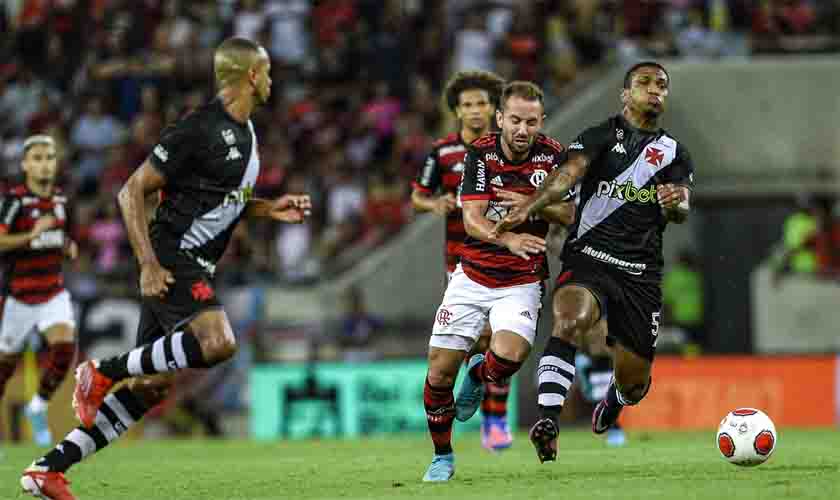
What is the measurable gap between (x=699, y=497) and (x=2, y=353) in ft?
28.3

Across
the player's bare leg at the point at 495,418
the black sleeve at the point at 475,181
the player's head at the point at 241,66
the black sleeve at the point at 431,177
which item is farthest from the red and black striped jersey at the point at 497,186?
the player's bare leg at the point at 495,418

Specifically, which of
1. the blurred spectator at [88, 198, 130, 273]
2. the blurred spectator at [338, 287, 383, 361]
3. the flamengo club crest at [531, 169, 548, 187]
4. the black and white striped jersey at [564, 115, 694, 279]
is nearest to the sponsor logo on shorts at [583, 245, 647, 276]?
the black and white striped jersey at [564, 115, 694, 279]

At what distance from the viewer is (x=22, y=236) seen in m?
14.1

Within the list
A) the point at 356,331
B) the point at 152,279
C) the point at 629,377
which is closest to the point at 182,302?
the point at 152,279

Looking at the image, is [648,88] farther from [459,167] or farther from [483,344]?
[483,344]

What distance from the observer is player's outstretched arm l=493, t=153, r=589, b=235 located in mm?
9289

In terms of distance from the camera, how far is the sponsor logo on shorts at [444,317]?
9531 mm

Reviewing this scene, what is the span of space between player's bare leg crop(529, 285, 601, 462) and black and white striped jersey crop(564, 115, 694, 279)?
39 cm

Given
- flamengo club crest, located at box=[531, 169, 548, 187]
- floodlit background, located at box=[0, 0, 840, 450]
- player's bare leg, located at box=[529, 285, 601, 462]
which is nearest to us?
player's bare leg, located at box=[529, 285, 601, 462]

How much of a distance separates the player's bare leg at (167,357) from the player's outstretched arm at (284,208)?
2.72 ft

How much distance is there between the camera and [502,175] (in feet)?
31.6

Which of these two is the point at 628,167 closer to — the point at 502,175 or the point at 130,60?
the point at 502,175

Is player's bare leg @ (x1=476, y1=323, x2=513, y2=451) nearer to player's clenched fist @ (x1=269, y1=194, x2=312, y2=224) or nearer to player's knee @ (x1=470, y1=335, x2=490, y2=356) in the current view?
player's knee @ (x1=470, y1=335, x2=490, y2=356)

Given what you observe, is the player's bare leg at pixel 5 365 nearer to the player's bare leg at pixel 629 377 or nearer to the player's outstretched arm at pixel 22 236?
the player's outstretched arm at pixel 22 236
